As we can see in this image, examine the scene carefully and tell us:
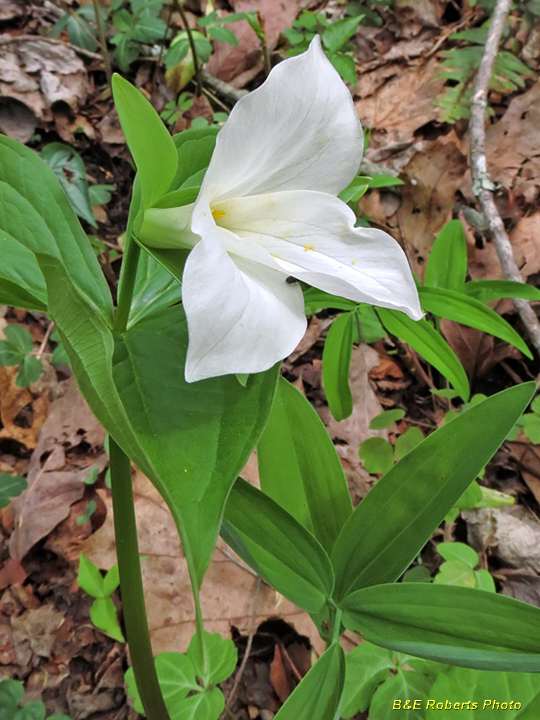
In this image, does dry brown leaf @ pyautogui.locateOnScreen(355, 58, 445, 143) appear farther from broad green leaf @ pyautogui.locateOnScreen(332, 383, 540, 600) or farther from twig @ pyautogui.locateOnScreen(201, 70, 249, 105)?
broad green leaf @ pyautogui.locateOnScreen(332, 383, 540, 600)

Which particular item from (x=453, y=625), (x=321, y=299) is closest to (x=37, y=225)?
(x=321, y=299)

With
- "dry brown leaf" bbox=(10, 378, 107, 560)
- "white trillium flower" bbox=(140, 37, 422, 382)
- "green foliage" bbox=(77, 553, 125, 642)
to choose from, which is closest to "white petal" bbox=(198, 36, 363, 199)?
"white trillium flower" bbox=(140, 37, 422, 382)

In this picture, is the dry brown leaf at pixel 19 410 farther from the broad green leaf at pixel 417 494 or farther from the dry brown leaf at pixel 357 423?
the broad green leaf at pixel 417 494

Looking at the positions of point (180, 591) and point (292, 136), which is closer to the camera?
point (292, 136)

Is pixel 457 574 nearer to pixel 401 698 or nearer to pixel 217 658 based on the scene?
pixel 401 698

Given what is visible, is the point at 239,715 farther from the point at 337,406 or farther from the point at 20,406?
the point at 20,406

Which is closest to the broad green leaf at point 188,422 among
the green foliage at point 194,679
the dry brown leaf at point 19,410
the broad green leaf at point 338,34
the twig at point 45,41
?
the green foliage at point 194,679
